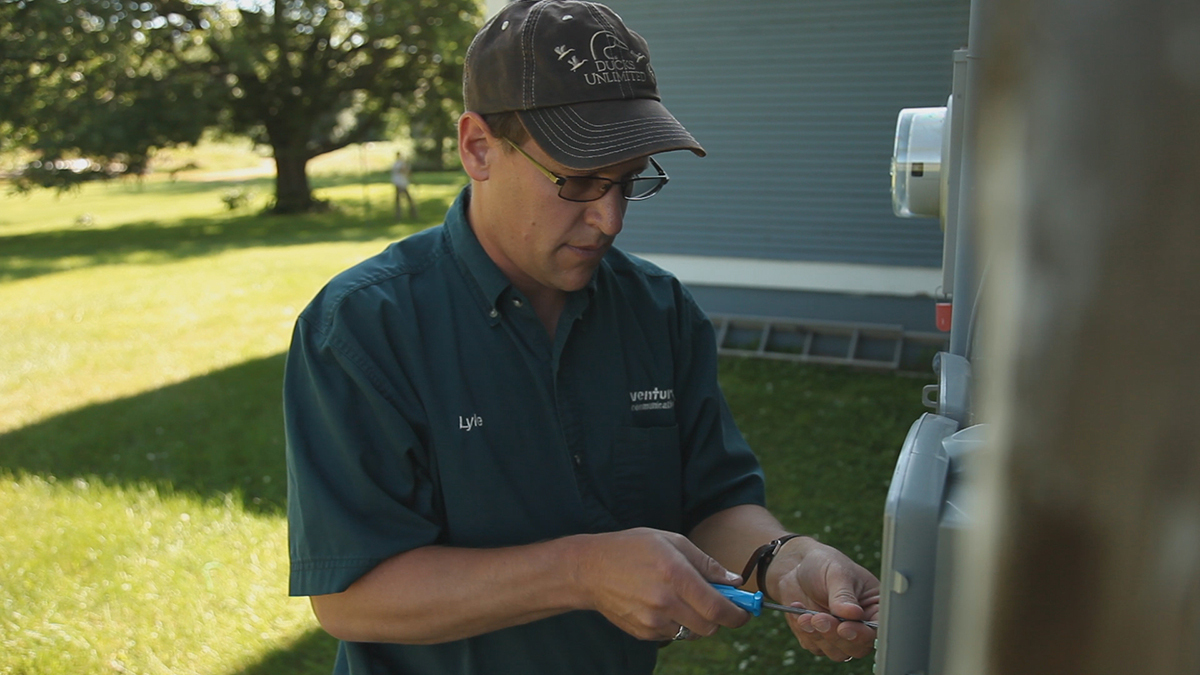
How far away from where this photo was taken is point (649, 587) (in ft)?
4.89

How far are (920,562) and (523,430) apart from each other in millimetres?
1237

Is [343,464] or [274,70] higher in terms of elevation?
[274,70]

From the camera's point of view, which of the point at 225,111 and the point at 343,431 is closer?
the point at 343,431

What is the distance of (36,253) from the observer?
17344 millimetres

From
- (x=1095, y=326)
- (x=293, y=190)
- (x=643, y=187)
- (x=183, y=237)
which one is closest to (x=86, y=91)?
(x=183, y=237)

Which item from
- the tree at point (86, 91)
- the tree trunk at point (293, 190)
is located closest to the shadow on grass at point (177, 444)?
the tree at point (86, 91)

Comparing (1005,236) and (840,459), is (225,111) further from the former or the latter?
(1005,236)

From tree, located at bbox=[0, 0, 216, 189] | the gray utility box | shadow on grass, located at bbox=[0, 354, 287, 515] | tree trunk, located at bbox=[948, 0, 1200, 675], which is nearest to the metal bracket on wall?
shadow on grass, located at bbox=[0, 354, 287, 515]

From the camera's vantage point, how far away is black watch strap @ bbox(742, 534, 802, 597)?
1.89m

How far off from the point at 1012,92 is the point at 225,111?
24103 mm

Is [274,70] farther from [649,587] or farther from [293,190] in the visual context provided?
[649,587]

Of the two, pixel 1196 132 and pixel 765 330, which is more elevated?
pixel 1196 132

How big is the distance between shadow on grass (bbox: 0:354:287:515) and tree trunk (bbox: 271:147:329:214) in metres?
16.0

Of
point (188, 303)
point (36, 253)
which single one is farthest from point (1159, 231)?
point (36, 253)
